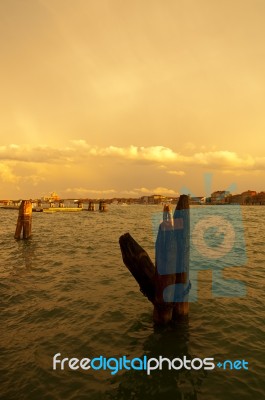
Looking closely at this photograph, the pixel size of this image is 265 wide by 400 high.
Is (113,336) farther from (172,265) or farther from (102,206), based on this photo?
(102,206)

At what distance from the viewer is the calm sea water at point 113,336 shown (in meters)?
4.73

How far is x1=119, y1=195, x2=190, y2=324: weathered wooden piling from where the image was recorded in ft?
20.2

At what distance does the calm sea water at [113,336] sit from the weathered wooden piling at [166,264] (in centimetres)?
80

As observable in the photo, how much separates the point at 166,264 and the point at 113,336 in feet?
7.22

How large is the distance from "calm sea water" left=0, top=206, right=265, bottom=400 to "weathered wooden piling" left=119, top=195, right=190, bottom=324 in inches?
31.5

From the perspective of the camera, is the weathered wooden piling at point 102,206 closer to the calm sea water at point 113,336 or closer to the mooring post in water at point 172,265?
the calm sea water at point 113,336

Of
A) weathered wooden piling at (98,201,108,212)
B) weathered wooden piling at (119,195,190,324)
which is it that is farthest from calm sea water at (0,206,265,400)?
weathered wooden piling at (98,201,108,212)

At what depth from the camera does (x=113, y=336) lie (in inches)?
255

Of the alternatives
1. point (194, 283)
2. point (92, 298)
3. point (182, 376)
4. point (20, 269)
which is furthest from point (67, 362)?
point (20, 269)
